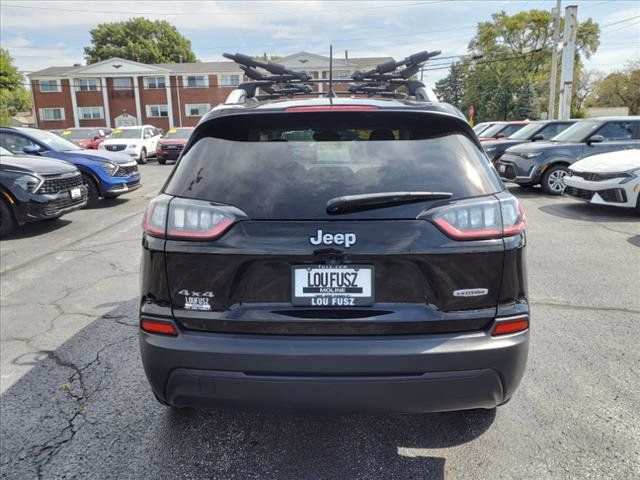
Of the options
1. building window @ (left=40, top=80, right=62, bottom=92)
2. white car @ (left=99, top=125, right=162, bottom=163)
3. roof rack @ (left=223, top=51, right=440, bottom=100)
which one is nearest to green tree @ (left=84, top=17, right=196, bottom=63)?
building window @ (left=40, top=80, right=62, bottom=92)

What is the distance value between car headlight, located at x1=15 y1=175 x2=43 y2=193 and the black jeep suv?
6.68 m

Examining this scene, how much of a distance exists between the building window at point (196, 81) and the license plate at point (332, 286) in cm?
5398

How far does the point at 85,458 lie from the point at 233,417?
78cm

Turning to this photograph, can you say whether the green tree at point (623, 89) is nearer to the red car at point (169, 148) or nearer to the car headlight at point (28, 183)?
the red car at point (169, 148)

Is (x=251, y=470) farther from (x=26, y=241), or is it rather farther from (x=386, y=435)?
(x=26, y=241)

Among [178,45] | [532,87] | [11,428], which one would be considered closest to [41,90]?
[178,45]

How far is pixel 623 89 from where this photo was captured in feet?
157

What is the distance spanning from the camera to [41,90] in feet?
173

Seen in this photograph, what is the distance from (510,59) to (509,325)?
197 ft

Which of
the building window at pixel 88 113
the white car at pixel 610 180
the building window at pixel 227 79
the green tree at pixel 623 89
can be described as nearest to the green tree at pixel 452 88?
the green tree at pixel 623 89

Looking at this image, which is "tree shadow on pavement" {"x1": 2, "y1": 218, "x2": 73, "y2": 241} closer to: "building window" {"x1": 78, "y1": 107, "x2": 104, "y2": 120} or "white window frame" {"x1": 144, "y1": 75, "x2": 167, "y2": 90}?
"white window frame" {"x1": 144, "y1": 75, "x2": 167, "y2": 90}

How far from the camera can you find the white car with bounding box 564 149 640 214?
26.9 ft

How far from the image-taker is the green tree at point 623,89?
46.6m

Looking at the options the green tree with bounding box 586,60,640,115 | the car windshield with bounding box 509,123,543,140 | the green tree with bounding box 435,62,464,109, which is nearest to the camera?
the car windshield with bounding box 509,123,543,140
